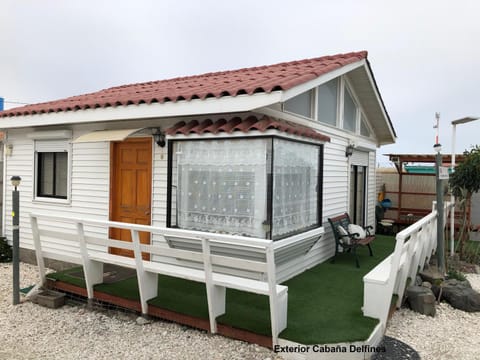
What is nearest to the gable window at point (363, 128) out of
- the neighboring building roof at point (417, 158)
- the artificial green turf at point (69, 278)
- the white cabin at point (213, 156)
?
the white cabin at point (213, 156)

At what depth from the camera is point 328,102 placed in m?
6.60

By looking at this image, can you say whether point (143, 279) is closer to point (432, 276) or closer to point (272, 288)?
point (272, 288)

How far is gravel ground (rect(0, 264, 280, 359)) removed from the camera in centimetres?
344

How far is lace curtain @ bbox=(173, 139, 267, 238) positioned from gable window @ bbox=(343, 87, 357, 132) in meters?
3.79

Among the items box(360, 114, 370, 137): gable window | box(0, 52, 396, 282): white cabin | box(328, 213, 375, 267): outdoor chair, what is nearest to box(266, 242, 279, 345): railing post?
box(0, 52, 396, 282): white cabin

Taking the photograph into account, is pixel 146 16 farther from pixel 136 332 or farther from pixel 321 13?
pixel 136 332

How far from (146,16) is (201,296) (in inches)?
389

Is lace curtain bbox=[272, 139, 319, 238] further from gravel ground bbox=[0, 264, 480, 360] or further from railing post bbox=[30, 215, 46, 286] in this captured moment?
railing post bbox=[30, 215, 46, 286]

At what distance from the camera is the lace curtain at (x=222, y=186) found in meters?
4.24

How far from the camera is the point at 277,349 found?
3.26 m

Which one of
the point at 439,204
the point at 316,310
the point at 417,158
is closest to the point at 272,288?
the point at 316,310

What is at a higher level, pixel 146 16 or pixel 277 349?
pixel 146 16

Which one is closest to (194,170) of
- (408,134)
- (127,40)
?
(127,40)

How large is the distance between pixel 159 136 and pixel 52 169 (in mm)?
2910
